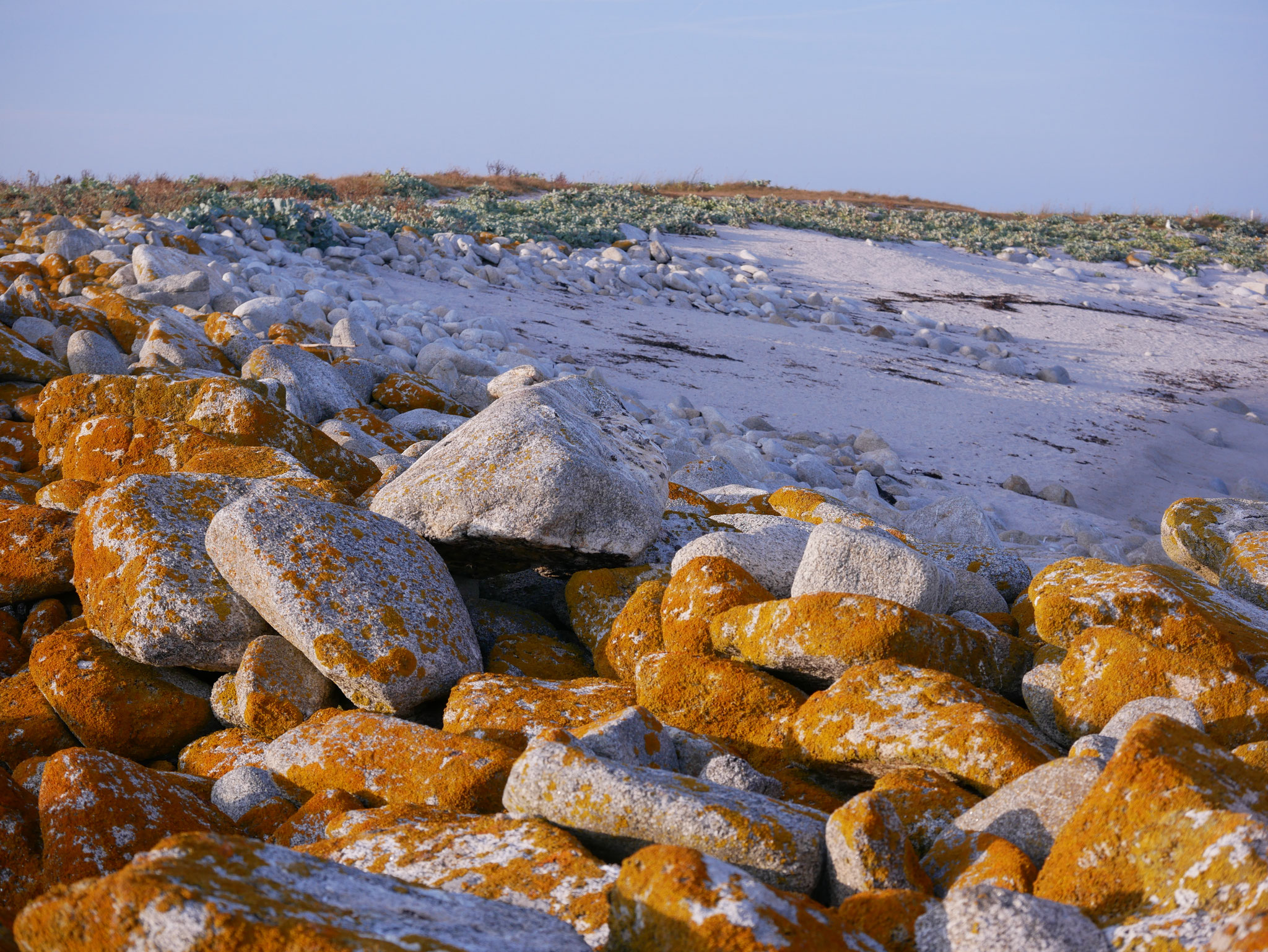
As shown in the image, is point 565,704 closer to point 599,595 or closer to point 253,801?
point 599,595

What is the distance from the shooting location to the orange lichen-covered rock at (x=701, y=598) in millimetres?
3318

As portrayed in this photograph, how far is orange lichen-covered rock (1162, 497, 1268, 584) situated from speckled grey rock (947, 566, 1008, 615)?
1.16 meters

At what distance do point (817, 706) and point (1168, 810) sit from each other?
3.54ft

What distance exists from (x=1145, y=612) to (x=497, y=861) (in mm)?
2395

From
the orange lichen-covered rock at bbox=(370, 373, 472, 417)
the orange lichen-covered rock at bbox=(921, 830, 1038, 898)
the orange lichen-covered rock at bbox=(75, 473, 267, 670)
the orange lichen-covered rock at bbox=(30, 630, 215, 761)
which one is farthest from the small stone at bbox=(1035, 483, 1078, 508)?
the orange lichen-covered rock at bbox=(30, 630, 215, 761)

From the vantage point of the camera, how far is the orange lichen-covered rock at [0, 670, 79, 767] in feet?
10.5

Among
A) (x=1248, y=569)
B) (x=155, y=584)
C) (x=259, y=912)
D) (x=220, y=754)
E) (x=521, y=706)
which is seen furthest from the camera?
(x=1248, y=569)

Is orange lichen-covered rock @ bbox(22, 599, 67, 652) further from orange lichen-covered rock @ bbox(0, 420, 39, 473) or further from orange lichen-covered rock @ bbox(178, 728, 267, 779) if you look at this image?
orange lichen-covered rock @ bbox(0, 420, 39, 473)

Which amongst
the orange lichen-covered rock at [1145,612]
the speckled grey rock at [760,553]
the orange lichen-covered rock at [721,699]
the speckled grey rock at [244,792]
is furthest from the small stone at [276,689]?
the orange lichen-covered rock at [1145,612]

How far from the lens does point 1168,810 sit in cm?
187

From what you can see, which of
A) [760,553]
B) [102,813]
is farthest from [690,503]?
[102,813]

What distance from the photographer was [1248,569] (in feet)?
13.5

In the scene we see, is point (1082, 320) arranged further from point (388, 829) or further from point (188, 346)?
point (388, 829)

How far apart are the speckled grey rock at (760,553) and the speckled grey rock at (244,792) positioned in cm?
160
